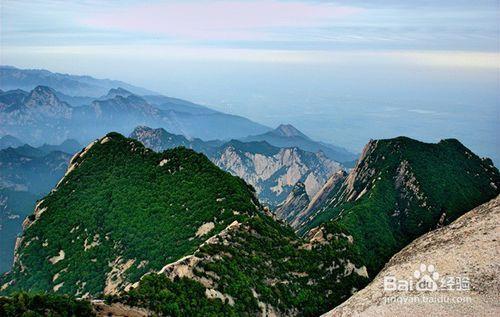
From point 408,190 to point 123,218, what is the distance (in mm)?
83090

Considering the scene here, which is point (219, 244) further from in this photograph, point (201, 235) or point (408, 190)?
point (408, 190)

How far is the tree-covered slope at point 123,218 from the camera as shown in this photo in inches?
2456

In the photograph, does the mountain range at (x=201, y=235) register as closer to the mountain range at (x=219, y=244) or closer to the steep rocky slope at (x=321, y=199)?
the mountain range at (x=219, y=244)

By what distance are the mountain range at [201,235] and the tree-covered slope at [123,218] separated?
228 mm

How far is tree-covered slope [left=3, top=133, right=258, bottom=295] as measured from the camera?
6238cm

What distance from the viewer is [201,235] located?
60.6m

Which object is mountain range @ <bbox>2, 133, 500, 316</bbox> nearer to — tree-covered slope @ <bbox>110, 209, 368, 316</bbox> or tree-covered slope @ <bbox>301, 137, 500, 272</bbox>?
tree-covered slope @ <bbox>110, 209, 368, 316</bbox>

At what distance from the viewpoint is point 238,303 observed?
3800cm

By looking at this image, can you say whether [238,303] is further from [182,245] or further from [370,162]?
[370,162]

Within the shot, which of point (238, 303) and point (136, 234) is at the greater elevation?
point (238, 303)

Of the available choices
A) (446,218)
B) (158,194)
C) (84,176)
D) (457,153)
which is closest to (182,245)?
(158,194)

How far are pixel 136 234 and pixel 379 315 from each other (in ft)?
150

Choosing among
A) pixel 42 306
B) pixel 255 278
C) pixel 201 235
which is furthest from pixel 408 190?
pixel 42 306

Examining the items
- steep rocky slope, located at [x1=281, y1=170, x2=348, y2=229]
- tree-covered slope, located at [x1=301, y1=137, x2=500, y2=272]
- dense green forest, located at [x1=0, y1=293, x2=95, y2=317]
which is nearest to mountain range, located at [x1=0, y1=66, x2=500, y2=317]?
dense green forest, located at [x1=0, y1=293, x2=95, y2=317]
